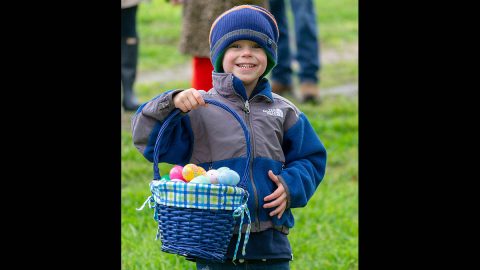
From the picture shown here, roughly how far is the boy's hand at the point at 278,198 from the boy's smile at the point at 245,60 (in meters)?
0.39

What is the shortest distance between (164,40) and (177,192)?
24.9 ft

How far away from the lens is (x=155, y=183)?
2887mm

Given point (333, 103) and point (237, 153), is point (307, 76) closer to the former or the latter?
point (333, 103)

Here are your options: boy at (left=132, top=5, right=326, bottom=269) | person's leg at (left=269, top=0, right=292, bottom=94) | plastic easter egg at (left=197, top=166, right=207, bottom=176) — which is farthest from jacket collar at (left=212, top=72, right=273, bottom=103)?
person's leg at (left=269, top=0, right=292, bottom=94)

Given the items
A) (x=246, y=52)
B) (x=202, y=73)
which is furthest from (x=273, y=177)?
(x=202, y=73)

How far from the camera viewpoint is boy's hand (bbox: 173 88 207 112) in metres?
2.91

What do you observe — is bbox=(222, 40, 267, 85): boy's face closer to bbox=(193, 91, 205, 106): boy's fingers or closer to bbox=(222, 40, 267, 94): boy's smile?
bbox=(222, 40, 267, 94): boy's smile

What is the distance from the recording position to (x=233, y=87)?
10.3ft

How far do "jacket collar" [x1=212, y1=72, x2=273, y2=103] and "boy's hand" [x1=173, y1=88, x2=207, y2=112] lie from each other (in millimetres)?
240

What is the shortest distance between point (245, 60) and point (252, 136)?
308 mm

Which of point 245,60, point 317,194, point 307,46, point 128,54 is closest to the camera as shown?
point 245,60

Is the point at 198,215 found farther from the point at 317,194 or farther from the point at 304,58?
the point at 304,58

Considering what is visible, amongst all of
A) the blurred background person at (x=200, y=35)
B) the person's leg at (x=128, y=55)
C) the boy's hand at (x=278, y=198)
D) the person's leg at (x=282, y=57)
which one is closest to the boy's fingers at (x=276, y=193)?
the boy's hand at (x=278, y=198)
